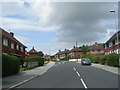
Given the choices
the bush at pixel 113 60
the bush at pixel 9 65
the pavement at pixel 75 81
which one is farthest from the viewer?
the bush at pixel 113 60

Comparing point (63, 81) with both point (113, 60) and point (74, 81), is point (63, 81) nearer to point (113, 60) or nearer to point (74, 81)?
point (74, 81)

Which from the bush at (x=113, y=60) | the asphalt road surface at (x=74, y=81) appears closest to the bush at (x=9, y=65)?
the asphalt road surface at (x=74, y=81)

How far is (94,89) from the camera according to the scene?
Result: 454 inches

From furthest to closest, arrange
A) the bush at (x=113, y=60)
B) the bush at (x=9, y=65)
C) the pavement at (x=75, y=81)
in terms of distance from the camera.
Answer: the bush at (x=113, y=60)
the bush at (x=9, y=65)
the pavement at (x=75, y=81)

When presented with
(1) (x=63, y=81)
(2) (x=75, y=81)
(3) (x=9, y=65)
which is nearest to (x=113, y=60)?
(3) (x=9, y=65)

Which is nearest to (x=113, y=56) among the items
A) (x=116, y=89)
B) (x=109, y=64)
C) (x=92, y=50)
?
(x=109, y=64)

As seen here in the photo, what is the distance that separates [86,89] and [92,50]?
339 ft

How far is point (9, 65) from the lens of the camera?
20906 millimetres

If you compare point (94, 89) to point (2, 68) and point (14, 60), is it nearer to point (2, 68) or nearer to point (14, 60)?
point (2, 68)

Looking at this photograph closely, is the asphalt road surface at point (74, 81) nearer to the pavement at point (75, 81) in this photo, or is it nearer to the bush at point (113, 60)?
the pavement at point (75, 81)

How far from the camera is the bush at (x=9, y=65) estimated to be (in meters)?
19.5

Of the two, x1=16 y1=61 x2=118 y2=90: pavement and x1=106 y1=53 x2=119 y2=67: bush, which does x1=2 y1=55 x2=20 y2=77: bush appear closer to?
x1=16 y1=61 x2=118 y2=90: pavement

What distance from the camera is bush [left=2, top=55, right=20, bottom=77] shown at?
19.5 m

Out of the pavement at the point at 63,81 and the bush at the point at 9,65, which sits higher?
the bush at the point at 9,65
